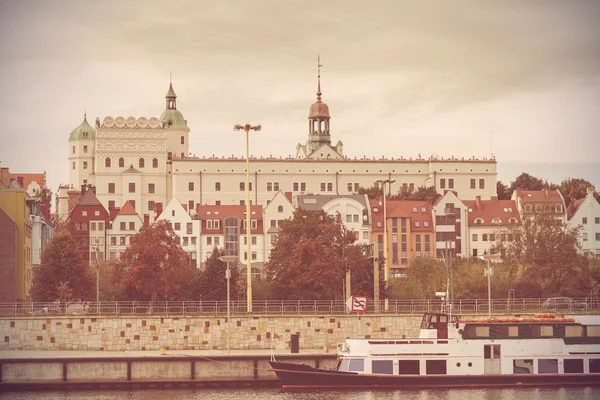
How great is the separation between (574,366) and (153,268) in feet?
91.9

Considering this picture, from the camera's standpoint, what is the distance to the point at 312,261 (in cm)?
7919

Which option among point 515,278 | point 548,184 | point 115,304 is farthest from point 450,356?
point 548,184

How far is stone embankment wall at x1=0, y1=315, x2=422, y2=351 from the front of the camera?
215 feet

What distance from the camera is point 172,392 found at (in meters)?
57.6

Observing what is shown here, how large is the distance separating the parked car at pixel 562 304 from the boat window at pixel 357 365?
55.3ft

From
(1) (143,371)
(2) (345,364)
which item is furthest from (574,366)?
(1) (143,371)

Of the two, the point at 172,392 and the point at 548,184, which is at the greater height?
the point at 548,184

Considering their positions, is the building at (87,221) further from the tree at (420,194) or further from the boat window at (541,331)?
the boat window at (541,331)

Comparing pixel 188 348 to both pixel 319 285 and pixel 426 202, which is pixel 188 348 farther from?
pixel 426 202

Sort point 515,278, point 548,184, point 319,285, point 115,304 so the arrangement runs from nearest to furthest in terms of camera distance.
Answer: point 115,304, point 319,285, point 515,278, point 548,184

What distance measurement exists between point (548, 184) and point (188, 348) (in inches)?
4117

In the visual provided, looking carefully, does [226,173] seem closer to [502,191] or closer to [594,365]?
[502,191]

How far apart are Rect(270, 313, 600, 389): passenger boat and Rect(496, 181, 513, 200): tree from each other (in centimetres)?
10964

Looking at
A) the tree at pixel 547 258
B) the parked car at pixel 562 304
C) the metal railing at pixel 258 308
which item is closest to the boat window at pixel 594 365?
the metal railing at pixel 258 308
